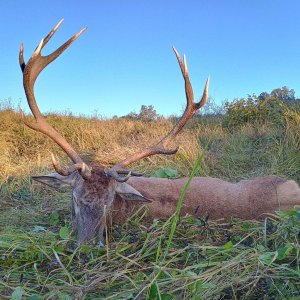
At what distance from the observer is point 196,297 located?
233cm

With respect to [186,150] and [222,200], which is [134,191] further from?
[186,150]

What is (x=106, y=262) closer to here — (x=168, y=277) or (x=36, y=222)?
(x=168, y=277)

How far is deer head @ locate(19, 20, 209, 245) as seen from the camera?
13.6 feet

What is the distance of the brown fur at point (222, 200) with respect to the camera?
451 cm

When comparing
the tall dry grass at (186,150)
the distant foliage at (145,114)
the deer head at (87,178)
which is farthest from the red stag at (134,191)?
the distant foliage at (145,114)

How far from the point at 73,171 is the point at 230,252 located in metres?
2.12

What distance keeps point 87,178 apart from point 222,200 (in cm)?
138

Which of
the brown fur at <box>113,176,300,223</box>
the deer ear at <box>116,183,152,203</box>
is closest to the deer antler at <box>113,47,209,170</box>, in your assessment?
the brown fur at <box>113,176,300,223</box>

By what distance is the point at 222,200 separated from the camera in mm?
4652

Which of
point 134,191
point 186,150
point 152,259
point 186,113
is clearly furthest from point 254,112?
point 152,259

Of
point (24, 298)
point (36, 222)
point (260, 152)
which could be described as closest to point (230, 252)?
point (24, 298)

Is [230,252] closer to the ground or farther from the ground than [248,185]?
closer to the ground

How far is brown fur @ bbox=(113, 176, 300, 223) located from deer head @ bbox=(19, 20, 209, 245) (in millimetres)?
262

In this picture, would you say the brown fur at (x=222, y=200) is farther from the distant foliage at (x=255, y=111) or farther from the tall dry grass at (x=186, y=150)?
the distant foliage at (x=255, y=111)
